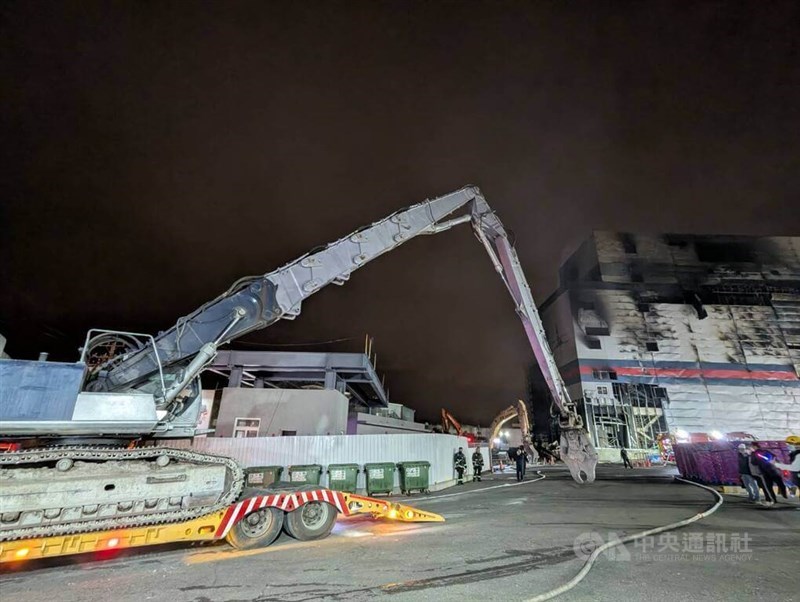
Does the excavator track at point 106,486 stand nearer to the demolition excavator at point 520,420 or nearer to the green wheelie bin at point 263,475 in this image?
the green wheelie bin at point 263,475

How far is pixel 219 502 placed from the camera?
618cm

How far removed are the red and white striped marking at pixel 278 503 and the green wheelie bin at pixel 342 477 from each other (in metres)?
7.48

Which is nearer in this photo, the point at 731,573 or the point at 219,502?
the point at 731,573

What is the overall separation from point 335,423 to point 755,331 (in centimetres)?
5061

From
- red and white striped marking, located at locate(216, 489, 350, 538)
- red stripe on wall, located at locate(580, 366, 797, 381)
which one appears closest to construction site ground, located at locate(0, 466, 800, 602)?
red and white striped marking, located at locate(216, 489, 350, 538)

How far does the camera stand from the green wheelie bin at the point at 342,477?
46.0ft

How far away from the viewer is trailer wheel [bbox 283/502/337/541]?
6.87 meters

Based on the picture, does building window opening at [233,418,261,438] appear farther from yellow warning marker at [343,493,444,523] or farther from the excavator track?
the excavator track

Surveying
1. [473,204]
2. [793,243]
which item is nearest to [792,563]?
[473,204]

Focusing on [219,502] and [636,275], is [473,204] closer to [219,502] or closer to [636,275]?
[219,502]

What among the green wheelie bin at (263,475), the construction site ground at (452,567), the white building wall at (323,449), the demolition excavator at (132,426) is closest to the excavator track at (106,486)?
the demolition excavator at (132,426)

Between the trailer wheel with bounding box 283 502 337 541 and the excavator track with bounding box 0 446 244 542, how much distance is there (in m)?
1.25

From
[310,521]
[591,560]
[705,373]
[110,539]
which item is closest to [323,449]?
[310,521]

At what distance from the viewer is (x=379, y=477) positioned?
14.6 meters
